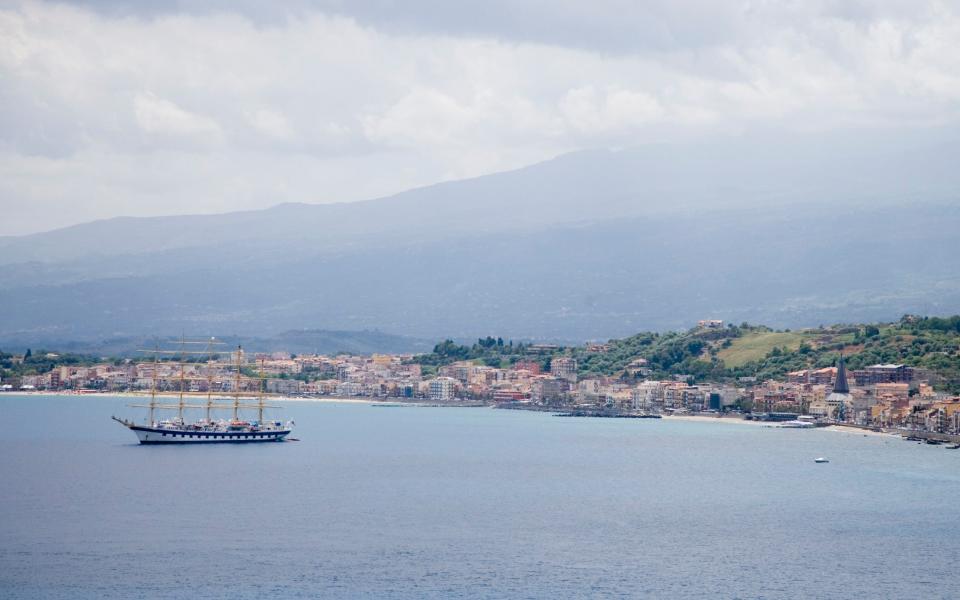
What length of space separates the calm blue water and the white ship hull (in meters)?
2.12

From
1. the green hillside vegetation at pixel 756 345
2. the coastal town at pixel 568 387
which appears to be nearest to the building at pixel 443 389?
the coastal town at pixel 568 387

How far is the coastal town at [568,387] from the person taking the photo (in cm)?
11494

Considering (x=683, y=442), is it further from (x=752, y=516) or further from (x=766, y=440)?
(x=752, y=516)

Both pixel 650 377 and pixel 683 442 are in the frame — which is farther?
pixel 650 377

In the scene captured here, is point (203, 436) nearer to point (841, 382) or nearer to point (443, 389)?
point (841, 382)

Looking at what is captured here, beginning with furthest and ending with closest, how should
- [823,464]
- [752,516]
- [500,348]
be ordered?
[500,348] → [823,464] → [752,516]

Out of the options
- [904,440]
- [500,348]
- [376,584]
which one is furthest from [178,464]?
[500,348]

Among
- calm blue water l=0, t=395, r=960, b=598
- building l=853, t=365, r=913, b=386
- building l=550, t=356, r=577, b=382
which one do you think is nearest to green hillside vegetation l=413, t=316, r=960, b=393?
building l=550, t=356, r=577, b=382

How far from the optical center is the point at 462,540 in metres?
47.5

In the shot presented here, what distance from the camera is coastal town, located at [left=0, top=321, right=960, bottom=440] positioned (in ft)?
377

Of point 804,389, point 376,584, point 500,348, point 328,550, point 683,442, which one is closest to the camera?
point 376,584

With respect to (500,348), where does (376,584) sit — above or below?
below

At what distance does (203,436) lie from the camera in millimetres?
86188

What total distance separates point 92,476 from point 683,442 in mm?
39465
